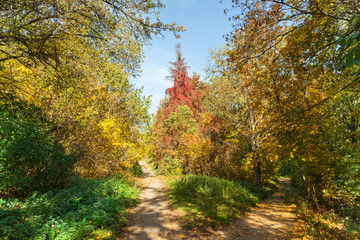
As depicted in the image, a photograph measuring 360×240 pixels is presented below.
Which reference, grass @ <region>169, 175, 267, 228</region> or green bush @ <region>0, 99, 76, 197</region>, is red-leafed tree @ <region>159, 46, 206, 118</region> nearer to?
grass @ <region>169, 175, 267, 228</region>

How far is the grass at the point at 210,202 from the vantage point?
21.6 ft

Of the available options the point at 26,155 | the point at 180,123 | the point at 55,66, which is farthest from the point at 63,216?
the point at 180,123

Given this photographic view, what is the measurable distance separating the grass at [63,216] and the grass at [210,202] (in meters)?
2.69

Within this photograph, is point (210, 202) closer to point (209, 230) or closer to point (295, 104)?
point (209, 230)

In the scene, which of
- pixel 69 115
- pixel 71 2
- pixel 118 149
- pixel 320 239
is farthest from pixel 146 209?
pixel 71 2

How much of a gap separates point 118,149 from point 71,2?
801 cm

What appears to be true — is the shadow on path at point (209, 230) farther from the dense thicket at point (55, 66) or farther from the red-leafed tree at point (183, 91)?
the red-leafed tree at point (183, 91)

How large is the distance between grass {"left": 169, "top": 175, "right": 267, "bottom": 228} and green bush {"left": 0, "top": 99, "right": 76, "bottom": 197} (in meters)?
5.23

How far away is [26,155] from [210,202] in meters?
7.19

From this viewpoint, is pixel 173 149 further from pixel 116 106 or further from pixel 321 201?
pixel 321 201

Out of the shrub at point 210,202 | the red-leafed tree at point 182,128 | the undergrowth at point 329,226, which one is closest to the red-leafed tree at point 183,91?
the red-leafed tree at point 182,128

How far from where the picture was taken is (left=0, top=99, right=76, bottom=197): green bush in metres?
4.97

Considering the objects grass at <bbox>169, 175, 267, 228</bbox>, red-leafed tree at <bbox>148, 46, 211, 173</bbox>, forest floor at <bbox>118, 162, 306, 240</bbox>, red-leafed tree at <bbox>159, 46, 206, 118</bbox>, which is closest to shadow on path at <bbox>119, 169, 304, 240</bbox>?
forest floor at <bbox>118, 162, 306, 240</bbox>

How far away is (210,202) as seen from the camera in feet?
25.7
